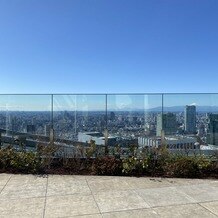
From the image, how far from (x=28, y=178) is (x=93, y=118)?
144 inches

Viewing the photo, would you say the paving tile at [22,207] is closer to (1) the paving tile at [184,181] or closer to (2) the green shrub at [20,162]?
(2) the green shrub at [20,162]

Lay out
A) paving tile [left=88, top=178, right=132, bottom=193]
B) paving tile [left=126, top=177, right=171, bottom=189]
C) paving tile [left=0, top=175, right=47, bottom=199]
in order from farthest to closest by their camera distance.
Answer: paving tile [left=126, top=177, right=171, bottom=189]
paving tile [left=88, top=178, right=132, bottom=193]
paving tile [left=0, top=175, right=47, bottom=199]

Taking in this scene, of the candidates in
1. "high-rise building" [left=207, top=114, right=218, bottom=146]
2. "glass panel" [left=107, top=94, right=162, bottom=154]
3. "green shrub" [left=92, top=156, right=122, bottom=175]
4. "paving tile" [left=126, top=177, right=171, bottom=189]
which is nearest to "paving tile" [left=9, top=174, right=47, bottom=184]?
"green shrub" [left=92, top=156, right=122, bottom=175]

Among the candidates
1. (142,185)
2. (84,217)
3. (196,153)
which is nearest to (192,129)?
(196,153)

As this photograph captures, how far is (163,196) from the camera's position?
27.4ft

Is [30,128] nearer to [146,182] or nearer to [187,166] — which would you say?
[146,182]

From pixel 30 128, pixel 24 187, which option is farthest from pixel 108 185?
pixel 30 128

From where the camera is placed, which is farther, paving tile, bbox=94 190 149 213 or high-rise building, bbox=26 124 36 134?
high-rise building, bbox=26 124 36 134

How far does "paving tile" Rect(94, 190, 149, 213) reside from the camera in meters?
7.49

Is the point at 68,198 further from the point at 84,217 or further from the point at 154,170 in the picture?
the point at 154,170

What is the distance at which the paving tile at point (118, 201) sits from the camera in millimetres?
7492

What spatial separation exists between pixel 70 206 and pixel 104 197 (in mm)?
939

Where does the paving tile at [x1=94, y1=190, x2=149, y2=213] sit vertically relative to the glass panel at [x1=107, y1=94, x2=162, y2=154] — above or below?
below

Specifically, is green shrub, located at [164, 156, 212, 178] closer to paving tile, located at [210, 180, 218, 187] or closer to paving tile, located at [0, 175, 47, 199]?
paving tile, located at [210, 180, 218, 187]
